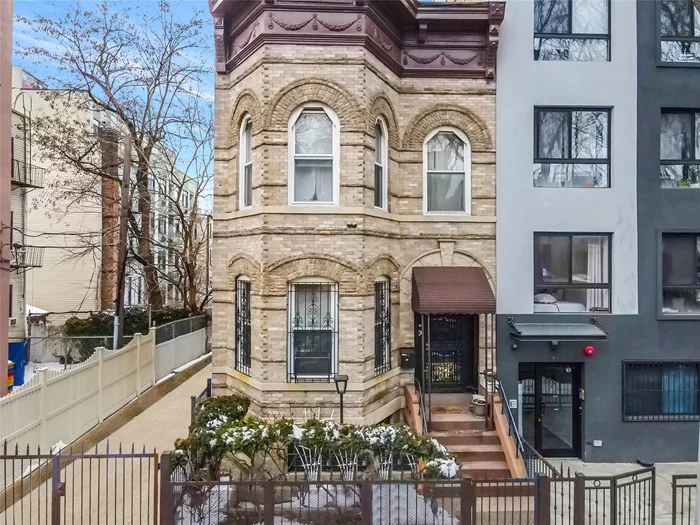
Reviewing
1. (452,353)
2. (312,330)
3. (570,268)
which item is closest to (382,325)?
(312,330)

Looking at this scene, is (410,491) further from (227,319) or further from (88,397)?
(88,397)

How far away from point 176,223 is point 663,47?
1920 cm

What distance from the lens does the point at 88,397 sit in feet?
29.9

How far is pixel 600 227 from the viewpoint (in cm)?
946

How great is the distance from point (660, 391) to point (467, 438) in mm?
4654

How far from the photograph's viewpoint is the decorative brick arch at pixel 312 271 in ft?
26.7

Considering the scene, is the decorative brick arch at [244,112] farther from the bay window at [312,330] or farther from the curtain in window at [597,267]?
the curtain in window at [597,267]

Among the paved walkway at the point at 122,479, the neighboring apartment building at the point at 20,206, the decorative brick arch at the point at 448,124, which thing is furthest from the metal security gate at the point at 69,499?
the neighboring apartment building at the point at 20,206

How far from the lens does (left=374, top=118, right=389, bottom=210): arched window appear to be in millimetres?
8992

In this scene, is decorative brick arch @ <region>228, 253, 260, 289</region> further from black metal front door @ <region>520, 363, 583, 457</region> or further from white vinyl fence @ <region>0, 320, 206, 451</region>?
black metal front door @ <region>520, 363, 583, 457</region>

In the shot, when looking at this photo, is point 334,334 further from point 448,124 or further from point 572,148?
point 572,148

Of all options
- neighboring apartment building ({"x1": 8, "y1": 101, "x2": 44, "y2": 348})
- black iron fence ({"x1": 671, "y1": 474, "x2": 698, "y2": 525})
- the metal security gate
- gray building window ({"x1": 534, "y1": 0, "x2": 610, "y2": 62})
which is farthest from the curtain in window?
neighboring apartment building ({"x1": 8, "y1": 101, "x2": 44, "y2": 348})

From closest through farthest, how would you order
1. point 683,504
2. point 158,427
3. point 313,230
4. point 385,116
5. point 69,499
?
point 69,499, point 683,504, point 313,230, point 385,116, point 158,427

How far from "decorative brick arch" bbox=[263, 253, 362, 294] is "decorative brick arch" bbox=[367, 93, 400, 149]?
254cm
